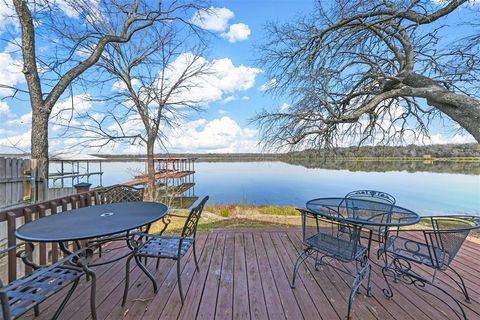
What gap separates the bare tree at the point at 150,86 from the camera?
26.9 feet

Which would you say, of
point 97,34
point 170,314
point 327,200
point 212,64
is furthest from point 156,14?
point 170,314

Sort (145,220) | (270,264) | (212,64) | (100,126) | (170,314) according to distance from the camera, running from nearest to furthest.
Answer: (170,314), (145,220), (270,264), (100,126), (212,64)

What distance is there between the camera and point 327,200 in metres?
2.99

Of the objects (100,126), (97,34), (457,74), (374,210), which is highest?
(97,34)

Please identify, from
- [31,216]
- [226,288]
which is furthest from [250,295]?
[31,216]

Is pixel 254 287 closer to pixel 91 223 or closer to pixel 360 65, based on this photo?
pixel 91 223

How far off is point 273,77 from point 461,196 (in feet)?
49.4

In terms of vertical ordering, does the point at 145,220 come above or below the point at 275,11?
below

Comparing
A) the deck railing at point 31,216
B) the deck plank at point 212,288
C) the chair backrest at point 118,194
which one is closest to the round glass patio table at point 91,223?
the deck railing at point 31,216

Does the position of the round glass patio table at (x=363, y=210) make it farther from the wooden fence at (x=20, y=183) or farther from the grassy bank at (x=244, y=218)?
the wooden fence at (x=20, y=183)

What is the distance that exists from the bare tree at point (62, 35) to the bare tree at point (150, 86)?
2745mm

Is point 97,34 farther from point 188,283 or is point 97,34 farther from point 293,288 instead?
point 293,288

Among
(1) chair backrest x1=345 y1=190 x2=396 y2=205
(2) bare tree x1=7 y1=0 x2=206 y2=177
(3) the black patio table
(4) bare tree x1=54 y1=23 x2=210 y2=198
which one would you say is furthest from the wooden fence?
(1) chair backrest x1=345 y1=190 x2=396 y2=205

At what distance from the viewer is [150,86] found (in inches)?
349
